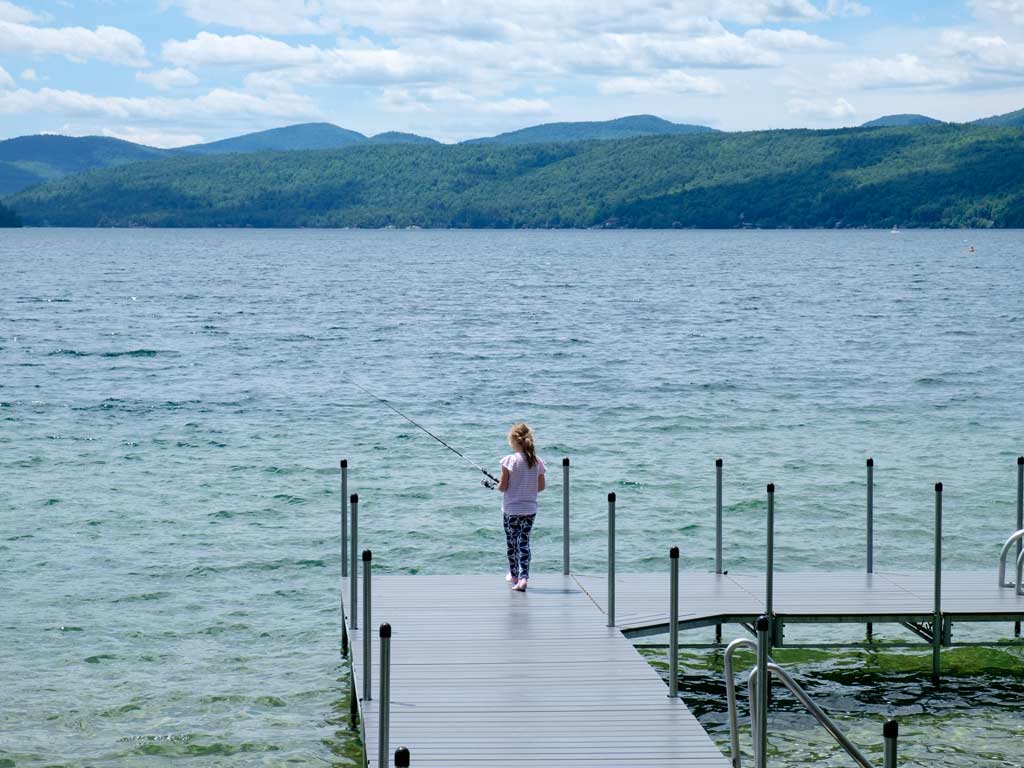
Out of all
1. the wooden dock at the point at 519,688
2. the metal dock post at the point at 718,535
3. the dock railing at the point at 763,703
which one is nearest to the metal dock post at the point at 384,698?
the wooden dock at the point at 519,688

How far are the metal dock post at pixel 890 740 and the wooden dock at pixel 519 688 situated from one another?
2.22m

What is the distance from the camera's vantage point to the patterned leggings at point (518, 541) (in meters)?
13.2

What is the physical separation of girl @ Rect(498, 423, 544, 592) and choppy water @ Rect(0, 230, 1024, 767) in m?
2.10

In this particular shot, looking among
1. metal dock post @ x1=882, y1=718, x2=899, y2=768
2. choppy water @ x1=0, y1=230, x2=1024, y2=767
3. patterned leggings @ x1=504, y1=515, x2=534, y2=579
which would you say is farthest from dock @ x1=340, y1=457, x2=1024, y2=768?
choppy water @ x1=0, y1=230, x2=1024, y2=767

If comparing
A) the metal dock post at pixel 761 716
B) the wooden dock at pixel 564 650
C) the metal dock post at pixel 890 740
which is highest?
the metal dock post at pixel 890 740

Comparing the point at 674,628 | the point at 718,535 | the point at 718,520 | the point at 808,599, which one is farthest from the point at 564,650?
the point at 718,520

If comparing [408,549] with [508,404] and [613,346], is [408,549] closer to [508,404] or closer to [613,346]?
[508,404]

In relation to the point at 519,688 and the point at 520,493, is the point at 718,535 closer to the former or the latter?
the point at 520,493

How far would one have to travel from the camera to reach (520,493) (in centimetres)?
1309

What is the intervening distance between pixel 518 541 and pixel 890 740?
22.4 feet

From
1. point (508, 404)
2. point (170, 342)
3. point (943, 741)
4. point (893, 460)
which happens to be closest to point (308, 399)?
point (508, 404)

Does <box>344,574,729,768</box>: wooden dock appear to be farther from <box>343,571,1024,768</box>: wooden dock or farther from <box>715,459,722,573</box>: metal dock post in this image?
<box>715,459,722,573</box>: metal dock post

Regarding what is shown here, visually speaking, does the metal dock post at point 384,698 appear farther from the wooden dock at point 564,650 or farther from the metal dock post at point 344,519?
the metal dock post at point 344,519

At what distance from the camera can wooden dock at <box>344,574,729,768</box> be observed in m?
9.14
